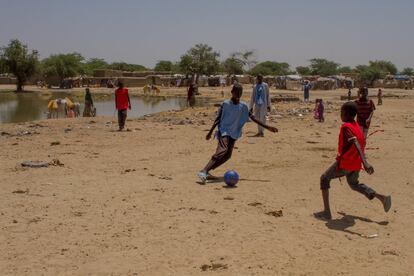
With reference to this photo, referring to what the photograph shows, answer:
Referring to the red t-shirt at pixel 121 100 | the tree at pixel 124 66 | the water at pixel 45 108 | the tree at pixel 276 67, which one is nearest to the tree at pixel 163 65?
the tree at pixel 124 66

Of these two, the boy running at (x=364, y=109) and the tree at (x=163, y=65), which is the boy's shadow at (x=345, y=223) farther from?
the tree at (x=163, y=65)

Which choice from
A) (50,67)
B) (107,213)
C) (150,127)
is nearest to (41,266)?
(107,213)

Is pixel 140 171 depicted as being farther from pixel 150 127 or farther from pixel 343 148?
pixel 150 127

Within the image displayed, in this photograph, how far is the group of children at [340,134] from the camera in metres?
6.50

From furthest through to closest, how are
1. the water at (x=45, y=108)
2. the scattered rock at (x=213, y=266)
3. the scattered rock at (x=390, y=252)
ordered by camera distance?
1. the water at (x=45, y=108)
2. the scattered rock at (x=390, y=252)
3. the scattered rock at (x=213, y=266)

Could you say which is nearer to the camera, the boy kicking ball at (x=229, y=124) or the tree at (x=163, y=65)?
the boy kicking ball at (x=229, y=124)

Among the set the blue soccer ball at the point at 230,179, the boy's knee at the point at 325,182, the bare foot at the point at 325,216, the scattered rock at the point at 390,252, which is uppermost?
the boy's knee at the point at 325,182

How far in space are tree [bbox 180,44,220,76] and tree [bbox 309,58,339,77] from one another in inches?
1322

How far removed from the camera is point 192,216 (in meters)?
6.63

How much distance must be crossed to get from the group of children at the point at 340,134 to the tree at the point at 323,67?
8542 centimetres

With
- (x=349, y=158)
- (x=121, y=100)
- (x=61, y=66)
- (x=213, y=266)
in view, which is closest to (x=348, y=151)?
(x=349, y=158)

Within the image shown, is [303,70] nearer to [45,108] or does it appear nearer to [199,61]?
[199,61]

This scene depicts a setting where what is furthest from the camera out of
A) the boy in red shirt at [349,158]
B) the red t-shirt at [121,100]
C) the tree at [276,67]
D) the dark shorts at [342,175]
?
the tree at [276,67]

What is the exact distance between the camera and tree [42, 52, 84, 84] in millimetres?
67938
